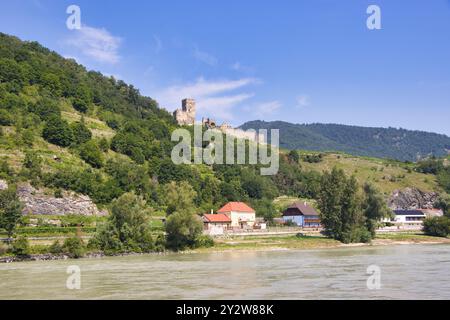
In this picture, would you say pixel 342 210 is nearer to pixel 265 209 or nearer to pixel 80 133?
pixel 265 209

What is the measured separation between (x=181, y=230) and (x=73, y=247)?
1445 cm

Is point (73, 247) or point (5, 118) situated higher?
point (5, 118)

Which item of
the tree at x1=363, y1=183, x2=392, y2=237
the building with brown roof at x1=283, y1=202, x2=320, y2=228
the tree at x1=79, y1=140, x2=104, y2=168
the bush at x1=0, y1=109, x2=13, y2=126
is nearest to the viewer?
the tree at x1=363, y1=183, x2=392, y2=237

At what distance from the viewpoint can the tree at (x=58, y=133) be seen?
11462 centimetres

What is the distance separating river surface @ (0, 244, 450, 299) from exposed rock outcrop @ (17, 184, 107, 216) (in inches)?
1388

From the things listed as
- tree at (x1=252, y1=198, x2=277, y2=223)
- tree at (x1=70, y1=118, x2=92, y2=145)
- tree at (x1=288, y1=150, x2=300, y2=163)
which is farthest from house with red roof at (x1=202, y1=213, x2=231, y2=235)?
tree at (x1=288, y1=150, x2=300, y2=163)

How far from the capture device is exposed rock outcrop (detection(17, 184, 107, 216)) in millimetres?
83062

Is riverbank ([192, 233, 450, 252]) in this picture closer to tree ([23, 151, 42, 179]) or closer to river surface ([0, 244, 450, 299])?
river surface ([0, 244, 450, 299])

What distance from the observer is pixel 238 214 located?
10706cm

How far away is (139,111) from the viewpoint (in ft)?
598

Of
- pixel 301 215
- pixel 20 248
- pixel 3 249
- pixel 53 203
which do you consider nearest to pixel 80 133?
pixel 53 203
